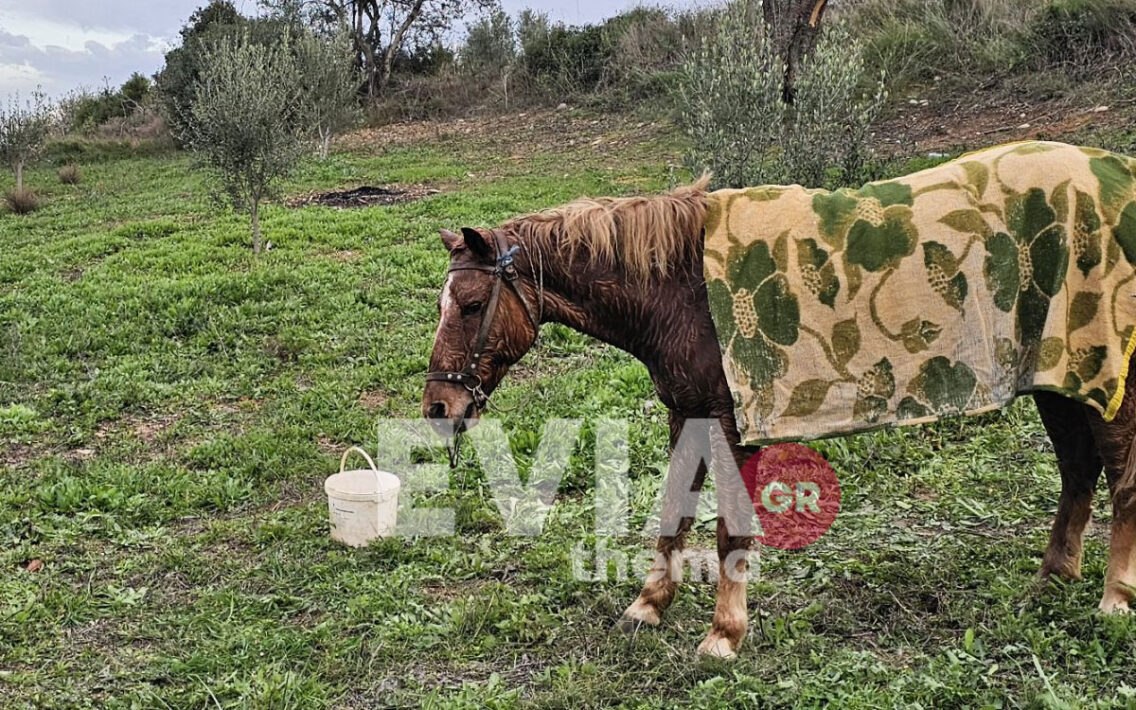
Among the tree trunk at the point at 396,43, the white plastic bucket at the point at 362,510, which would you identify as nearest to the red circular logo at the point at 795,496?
the white plastic bucket at the point at 362,510

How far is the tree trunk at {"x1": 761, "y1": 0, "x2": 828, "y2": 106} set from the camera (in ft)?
45.8

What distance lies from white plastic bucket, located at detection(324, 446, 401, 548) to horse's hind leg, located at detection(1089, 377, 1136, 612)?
3.19 metres

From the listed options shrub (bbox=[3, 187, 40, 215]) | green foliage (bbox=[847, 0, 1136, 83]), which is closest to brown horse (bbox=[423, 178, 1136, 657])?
green foliage (bbox=[847, 0, 1136, 83])

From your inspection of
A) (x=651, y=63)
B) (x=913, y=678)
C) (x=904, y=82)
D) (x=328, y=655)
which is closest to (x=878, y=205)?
(x=913, y=678)

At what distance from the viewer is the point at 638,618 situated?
3.76 metres

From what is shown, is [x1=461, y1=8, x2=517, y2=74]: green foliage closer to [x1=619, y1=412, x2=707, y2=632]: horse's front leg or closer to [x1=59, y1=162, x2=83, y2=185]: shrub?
[x1=59, y1=162, x2=83, y2=185]: shrub

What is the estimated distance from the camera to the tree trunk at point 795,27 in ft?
45.8

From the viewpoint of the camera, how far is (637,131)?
784 inches

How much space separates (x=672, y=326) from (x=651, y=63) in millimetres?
21848

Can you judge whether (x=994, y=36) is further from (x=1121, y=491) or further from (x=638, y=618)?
(x=638, y=618)

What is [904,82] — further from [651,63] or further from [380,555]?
[380,555]

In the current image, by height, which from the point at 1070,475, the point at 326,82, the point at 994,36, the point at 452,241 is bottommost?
the point at 1070,475

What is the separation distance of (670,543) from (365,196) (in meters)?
12.7

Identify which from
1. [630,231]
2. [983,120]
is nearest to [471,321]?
[630,231]
